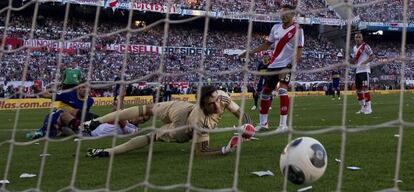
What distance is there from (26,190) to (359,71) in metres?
8.43

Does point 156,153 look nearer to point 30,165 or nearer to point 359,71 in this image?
point 30,165

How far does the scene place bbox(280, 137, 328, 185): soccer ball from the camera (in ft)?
11.8

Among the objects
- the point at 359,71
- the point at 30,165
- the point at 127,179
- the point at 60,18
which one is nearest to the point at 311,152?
the point at 127,179

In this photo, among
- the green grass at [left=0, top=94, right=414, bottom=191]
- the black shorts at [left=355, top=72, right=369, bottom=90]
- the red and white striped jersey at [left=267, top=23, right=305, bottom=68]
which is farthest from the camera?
the black shorts at [left=355, top=72, right=369, bottom=90]

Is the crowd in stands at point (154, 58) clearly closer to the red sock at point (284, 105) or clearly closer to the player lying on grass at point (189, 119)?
the red sock at point (284, 105)

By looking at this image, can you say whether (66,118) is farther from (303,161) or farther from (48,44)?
(303,161)

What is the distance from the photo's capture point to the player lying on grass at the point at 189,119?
5496mm

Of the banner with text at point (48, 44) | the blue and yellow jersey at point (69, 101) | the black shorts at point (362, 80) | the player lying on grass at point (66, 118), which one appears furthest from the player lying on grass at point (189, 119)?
the black shorts at point (362, 80)

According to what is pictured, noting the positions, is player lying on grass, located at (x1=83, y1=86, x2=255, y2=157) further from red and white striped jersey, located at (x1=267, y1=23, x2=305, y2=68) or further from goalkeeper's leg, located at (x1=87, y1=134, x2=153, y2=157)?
red and white striped jersey, located at (x1=267, y1=23, x2=305, y2=68)

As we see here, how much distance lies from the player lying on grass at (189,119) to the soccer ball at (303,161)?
1369 millimetres

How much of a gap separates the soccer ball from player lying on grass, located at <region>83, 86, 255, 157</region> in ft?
4.49

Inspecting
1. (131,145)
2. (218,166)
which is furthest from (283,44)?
(218,166)

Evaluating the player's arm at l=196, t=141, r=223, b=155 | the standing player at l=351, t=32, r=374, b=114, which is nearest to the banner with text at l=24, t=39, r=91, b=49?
the player's arm at l=196, t=141, r=223, b=155

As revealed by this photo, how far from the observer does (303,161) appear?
358 centimetres
